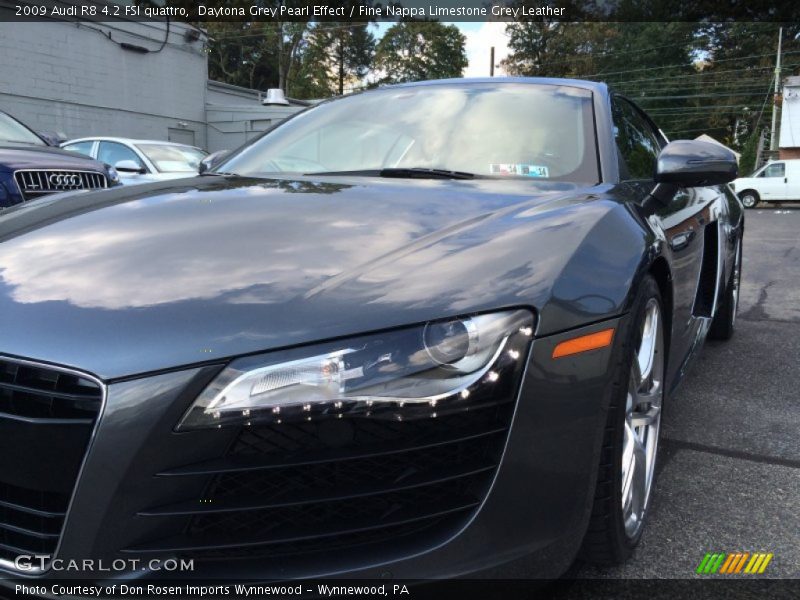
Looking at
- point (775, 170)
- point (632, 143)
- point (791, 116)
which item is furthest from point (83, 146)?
point (791, 116)

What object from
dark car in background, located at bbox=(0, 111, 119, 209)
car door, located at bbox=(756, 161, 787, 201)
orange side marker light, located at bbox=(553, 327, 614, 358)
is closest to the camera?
orange side marker light, located at bbox=(553, 327, 614, 358)

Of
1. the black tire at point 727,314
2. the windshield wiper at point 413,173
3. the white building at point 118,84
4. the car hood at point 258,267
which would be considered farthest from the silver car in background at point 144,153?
the car hood at point 258,267

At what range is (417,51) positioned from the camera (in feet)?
174

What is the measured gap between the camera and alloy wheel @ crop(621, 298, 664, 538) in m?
1.79

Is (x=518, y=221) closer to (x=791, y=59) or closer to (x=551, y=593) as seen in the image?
(x=551, y=593)

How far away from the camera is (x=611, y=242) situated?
1641 mm

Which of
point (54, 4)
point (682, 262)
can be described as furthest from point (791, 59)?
point (682, 262)

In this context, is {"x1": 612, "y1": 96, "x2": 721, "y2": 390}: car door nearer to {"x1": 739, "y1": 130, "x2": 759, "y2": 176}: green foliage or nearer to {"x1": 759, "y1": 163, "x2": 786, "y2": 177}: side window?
{"x1": 759, "y1": 163, "x2": 786, "y2": 177}: side window

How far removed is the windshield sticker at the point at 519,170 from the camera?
228 centimetres

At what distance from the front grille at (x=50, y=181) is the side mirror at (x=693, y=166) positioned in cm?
379

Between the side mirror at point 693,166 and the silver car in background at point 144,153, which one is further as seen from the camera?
the silver car in background at point 144,153

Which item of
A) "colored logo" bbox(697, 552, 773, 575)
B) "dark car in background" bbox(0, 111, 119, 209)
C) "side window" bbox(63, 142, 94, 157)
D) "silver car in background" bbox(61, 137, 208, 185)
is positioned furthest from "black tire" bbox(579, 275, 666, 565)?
"side window" bbox(63, 142, 94, 157)

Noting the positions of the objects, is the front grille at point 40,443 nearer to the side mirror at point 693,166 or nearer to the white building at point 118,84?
the side mirror at point 693,166

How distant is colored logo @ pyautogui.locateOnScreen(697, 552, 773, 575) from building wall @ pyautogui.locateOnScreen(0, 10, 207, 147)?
674 inches
